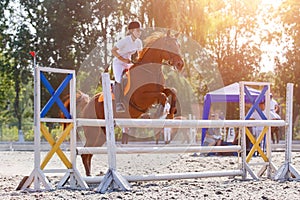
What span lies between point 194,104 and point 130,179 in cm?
3060

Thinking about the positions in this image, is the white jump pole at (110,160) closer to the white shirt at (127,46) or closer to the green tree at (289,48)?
the white shirt at (127,46)

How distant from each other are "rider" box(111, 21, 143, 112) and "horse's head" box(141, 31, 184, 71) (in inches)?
8.8

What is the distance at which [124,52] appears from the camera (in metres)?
9.02

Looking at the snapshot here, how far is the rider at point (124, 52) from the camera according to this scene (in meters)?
8.98

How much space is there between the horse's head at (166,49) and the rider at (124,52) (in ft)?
0.73

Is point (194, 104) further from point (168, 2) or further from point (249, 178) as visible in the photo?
point (249, 178)

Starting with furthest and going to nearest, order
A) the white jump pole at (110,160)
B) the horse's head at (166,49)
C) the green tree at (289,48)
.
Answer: the green tree at (289,48)
the horse's head at (166,49)
the white jump pole at (110,160)

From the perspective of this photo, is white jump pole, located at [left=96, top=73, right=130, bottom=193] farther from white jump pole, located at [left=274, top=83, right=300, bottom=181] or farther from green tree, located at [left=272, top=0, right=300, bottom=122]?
green tree, located at [left=272, top=0, right=300, bottom=122]

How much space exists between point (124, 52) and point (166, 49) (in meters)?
0.68

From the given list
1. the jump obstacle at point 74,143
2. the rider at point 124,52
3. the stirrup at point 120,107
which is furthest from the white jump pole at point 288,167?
the stirrup at point 120,107

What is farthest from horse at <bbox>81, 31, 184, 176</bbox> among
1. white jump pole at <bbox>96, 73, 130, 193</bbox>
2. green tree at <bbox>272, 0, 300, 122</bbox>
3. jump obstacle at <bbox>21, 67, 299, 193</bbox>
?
green tree at <bbox>272, 0, 300, 122</bbox>

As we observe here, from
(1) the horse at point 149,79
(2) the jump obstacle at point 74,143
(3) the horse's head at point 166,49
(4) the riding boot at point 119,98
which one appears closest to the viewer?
(2) the jump obstacle at point 74,143

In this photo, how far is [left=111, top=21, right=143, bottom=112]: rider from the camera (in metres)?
8.98

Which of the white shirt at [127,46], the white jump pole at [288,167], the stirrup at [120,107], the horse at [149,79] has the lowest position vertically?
the white jump pole at [288,167]
